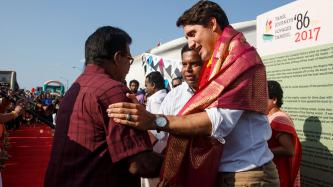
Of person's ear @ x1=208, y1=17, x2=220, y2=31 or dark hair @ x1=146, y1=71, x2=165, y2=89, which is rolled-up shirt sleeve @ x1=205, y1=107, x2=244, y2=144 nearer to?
person's ear @ x1=208, y1=17, x2=220, y2=31

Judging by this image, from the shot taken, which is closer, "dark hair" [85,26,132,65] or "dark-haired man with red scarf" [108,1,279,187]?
"dark-haired man with red scarf" [108,1,279,187]

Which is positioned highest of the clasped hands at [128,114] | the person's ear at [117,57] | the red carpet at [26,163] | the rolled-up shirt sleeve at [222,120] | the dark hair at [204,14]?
the dark hair at [204,14]

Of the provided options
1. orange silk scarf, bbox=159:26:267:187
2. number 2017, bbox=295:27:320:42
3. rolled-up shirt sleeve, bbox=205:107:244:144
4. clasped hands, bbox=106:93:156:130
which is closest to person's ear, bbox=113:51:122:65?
clasped hands, bbox=106:93:156:130

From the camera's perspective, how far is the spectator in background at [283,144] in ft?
10.5

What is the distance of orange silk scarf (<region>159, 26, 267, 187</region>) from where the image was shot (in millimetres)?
1785

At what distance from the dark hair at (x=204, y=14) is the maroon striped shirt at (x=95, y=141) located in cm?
54

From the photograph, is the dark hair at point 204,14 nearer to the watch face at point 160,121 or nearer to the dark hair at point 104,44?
the dark hair at point 104,44

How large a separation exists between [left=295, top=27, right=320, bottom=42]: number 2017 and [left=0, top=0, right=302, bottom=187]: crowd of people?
1625 millimetres

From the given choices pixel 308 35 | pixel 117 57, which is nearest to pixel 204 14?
pixel 117 57

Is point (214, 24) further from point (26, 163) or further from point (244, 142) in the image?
point (26, 163)

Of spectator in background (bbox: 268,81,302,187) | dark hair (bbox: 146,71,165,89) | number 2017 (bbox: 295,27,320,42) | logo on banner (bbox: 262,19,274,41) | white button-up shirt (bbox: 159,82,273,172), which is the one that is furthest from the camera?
dark hair (bbox: 146,71,165,89)

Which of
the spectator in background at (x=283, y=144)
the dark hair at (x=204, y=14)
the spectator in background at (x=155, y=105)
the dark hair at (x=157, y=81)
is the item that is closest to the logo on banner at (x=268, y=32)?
the spectator in background at (x=283, y=144)

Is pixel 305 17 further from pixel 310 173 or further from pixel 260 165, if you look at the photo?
pixel 260 165

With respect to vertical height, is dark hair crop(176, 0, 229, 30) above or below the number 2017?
above
